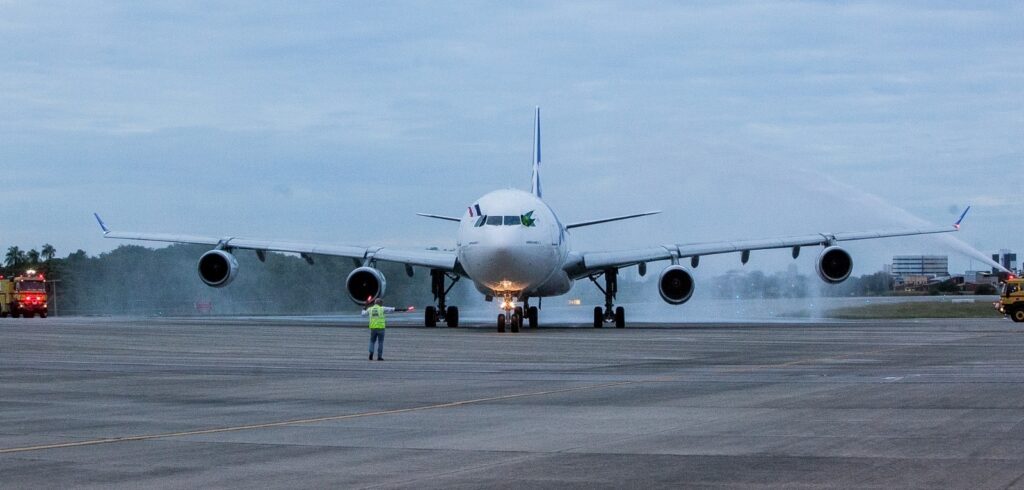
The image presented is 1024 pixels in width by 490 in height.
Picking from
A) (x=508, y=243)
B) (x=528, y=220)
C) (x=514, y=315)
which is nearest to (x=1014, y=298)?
(x=528, y=220)

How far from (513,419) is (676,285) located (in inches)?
1364

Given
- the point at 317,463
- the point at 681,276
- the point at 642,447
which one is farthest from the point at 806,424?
the point at 681,276

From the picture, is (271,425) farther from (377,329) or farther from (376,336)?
(376,336)

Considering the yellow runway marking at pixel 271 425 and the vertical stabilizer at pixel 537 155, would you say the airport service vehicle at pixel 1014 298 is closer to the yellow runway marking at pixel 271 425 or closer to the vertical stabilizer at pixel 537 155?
the vertical stabilizer at pixel 537 155

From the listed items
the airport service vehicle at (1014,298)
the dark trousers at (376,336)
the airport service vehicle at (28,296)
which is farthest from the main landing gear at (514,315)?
the airport service vehicle at (28,296)

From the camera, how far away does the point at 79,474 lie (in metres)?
11.1

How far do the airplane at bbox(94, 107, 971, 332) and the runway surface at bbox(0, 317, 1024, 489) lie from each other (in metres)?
12.8

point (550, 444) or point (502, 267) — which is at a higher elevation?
point (502, 267)

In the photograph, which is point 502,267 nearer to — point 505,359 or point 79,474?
point 505,359

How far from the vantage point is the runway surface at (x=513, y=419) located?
11.0 metres

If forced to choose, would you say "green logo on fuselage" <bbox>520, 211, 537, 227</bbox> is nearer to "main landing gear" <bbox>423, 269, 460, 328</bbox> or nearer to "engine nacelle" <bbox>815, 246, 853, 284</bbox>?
"main landing gear" <bbox>423, 269, 460, 328</bbox>

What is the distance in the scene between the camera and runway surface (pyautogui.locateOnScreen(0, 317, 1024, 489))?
Result: 10992mm

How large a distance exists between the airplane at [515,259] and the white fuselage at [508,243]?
33mm

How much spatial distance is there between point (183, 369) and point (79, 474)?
14017 millimetres
